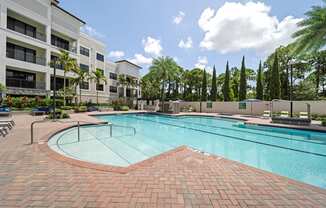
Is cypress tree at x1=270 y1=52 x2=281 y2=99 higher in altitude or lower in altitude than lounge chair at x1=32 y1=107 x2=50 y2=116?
higher

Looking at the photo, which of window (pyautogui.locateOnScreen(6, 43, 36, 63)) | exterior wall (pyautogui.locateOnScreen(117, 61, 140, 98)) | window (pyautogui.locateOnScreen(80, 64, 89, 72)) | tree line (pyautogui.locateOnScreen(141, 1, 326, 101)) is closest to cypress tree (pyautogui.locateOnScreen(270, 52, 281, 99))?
tree line (pyautogui.locateOnScreen(141, 1, 326, 101))

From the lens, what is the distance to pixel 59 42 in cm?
2478

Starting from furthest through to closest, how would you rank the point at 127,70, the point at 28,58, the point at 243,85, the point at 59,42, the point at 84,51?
the point at 127,70, the point at 243,85, the point at 84,51, the point at 59,42, the point at 28,58

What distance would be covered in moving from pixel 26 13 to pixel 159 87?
24789 millimetres

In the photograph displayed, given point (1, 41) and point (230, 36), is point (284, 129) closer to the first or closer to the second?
point (230, 36)

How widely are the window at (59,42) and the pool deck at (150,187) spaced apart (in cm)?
2538

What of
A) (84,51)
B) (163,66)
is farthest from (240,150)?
(84,51)

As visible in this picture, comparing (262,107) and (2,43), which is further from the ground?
(2,43)

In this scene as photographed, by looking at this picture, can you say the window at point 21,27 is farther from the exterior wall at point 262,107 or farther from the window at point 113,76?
the exterior wall at point 262,107

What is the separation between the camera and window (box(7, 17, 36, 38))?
64.0ft

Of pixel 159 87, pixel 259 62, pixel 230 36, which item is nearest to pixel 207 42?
pixel 230 36

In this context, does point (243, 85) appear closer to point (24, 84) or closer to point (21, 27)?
point (24, 84)

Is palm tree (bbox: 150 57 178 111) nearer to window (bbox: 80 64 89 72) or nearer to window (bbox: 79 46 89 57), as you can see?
window (bbox: 80 64 89 72)

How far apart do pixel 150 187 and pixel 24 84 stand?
2471 cm
